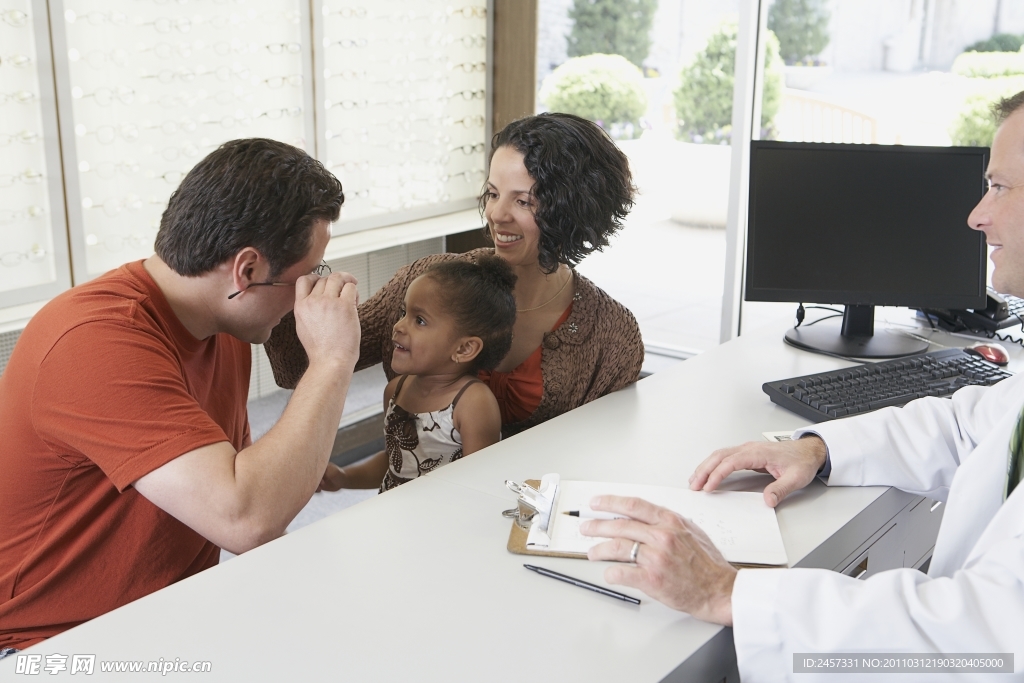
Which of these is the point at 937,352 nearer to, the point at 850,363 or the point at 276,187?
the point at 850,363

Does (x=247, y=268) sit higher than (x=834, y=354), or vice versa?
(x=247, y=268)

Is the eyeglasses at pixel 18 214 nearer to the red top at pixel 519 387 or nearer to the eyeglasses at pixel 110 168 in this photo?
the eyeglasses at pixel 110 168

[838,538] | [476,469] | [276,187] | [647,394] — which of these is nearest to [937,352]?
[647,394]

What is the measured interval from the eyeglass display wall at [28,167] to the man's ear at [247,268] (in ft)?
5.68

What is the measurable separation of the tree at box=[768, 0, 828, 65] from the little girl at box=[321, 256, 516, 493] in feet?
9.15

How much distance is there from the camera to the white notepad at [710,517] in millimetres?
1311

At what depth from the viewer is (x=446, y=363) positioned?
1944 millimetres

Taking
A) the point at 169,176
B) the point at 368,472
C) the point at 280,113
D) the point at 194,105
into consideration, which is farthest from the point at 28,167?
the point at 368,472

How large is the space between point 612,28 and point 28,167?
2.89 meters

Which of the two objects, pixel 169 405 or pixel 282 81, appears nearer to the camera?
pixel 169 405

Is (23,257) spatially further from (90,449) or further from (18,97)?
(90,449)

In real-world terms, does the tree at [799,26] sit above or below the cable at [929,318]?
above

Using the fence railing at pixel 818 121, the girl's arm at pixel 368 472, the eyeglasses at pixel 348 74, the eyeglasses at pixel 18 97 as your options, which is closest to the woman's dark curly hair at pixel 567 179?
the girl's arm at pixel 368 472

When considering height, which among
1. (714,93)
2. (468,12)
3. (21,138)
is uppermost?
(468,12)
